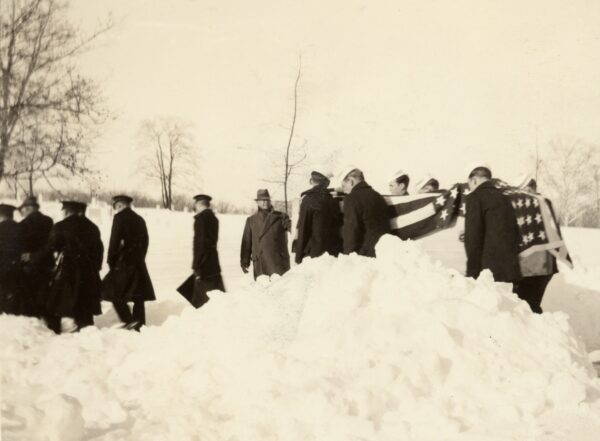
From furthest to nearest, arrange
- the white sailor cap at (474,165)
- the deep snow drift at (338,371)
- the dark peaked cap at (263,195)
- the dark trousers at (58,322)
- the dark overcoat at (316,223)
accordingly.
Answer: the dark peaked cap at (263,195) < the dark trousers at (58,322) < the dark overcoat at (316,223) < the white sailor cap at (474,165) < the deep snow drift at (338,371)

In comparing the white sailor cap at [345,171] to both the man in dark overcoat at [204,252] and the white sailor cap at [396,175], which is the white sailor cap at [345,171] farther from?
the man in dark overcoat at [204,252]

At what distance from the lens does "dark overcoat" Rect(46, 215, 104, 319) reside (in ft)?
22.2

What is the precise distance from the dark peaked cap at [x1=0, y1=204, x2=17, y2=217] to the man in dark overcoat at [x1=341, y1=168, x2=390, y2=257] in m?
3.76

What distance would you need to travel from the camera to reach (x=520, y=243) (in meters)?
5.18

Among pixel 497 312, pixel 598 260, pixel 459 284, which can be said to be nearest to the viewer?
pixel 497 312

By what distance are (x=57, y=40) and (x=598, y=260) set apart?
25.3 ft

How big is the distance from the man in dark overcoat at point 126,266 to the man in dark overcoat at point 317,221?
6.80 ft

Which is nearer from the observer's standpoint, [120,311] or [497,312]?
[497,312]

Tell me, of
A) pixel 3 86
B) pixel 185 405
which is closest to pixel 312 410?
pixel 185 405

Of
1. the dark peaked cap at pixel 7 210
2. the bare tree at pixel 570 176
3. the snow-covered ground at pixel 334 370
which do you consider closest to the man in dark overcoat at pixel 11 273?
the dark peaked cap at pixel 7 210

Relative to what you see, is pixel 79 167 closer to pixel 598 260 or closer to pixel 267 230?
pixel 267 230

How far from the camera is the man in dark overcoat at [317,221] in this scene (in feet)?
20.4

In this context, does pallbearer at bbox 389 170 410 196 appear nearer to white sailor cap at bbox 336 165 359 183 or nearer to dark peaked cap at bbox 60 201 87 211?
white sailor cap at bbox 336 165 359 183

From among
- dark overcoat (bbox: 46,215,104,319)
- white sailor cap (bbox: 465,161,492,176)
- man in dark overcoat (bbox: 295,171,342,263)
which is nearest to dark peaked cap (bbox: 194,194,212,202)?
dark overcoat (bbox: 46,215,104,319)
